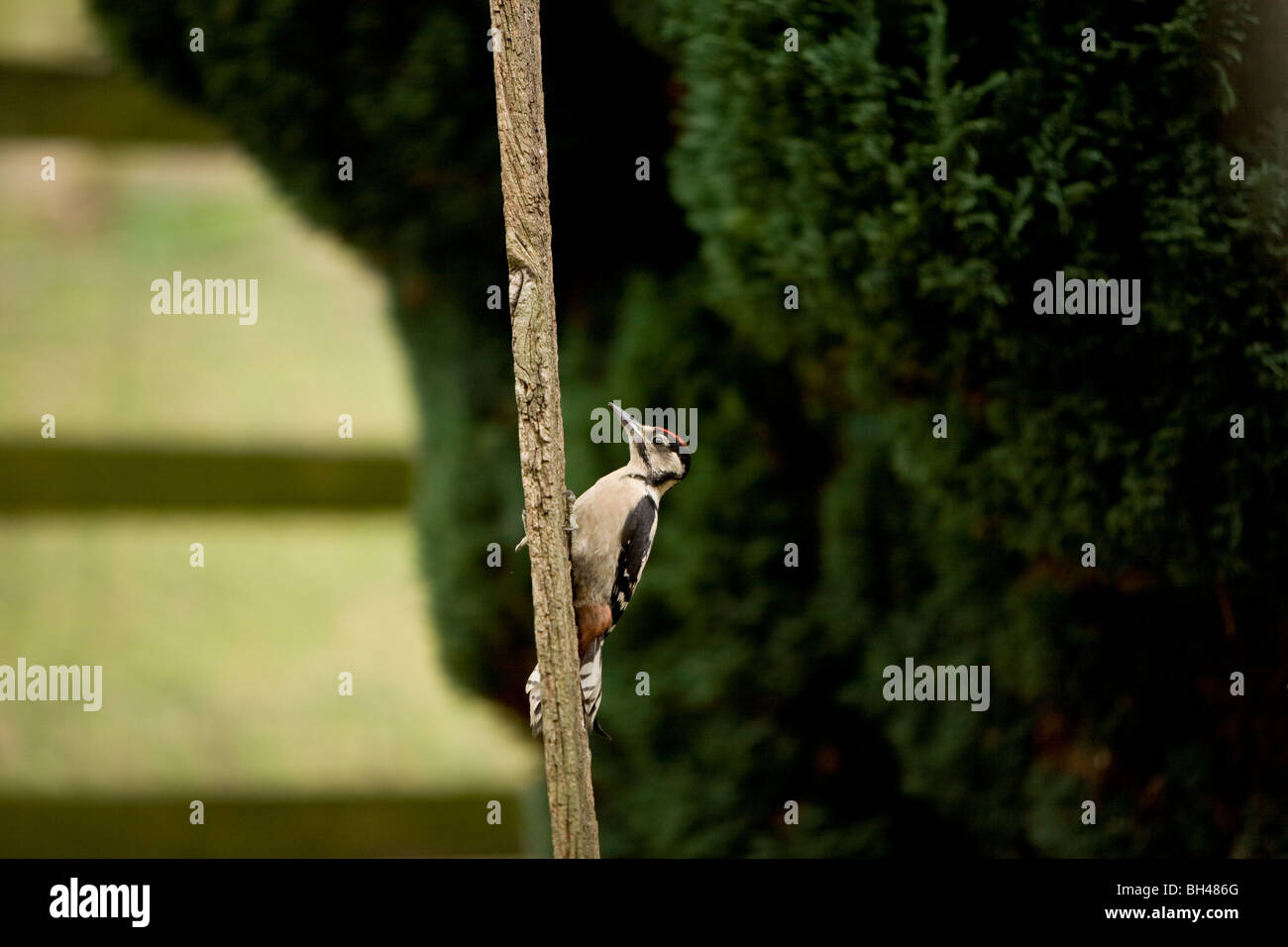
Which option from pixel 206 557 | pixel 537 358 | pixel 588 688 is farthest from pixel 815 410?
pixel 206 557

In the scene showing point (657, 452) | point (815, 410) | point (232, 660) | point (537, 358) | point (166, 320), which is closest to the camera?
point (537, 358)

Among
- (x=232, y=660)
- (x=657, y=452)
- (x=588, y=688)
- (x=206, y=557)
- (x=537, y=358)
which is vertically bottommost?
(x=232, y=660)

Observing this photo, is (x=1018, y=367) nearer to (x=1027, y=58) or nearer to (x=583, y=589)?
(x=1027, y=58)

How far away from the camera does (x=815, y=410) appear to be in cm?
327

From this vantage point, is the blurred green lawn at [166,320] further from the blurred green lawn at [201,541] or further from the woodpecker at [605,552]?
the woodpecker at [605,552]

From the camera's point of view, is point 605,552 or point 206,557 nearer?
point 605,552

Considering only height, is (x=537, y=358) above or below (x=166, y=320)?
below

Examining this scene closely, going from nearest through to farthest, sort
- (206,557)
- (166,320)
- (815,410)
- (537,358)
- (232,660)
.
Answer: (537,358), (815,410), (232,660), (206,557), (166,320)

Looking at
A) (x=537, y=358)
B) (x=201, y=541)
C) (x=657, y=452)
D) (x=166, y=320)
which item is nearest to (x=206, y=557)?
(x=201, y=541)

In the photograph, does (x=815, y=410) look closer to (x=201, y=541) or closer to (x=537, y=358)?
(x=537, y=358)

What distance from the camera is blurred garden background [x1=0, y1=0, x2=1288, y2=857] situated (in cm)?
218

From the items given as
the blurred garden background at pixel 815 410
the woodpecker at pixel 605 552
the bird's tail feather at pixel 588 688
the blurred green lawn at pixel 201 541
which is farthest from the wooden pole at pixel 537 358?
the blurred green lawn at pixel 201 541

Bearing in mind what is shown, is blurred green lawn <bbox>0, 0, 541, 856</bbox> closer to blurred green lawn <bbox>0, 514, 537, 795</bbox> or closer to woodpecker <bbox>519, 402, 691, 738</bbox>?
blurred green lawn <bbox>0, 514, 537, 795</bbox>

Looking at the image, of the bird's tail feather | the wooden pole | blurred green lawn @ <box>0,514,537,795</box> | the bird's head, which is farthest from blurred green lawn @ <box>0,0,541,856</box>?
the wooden pole
